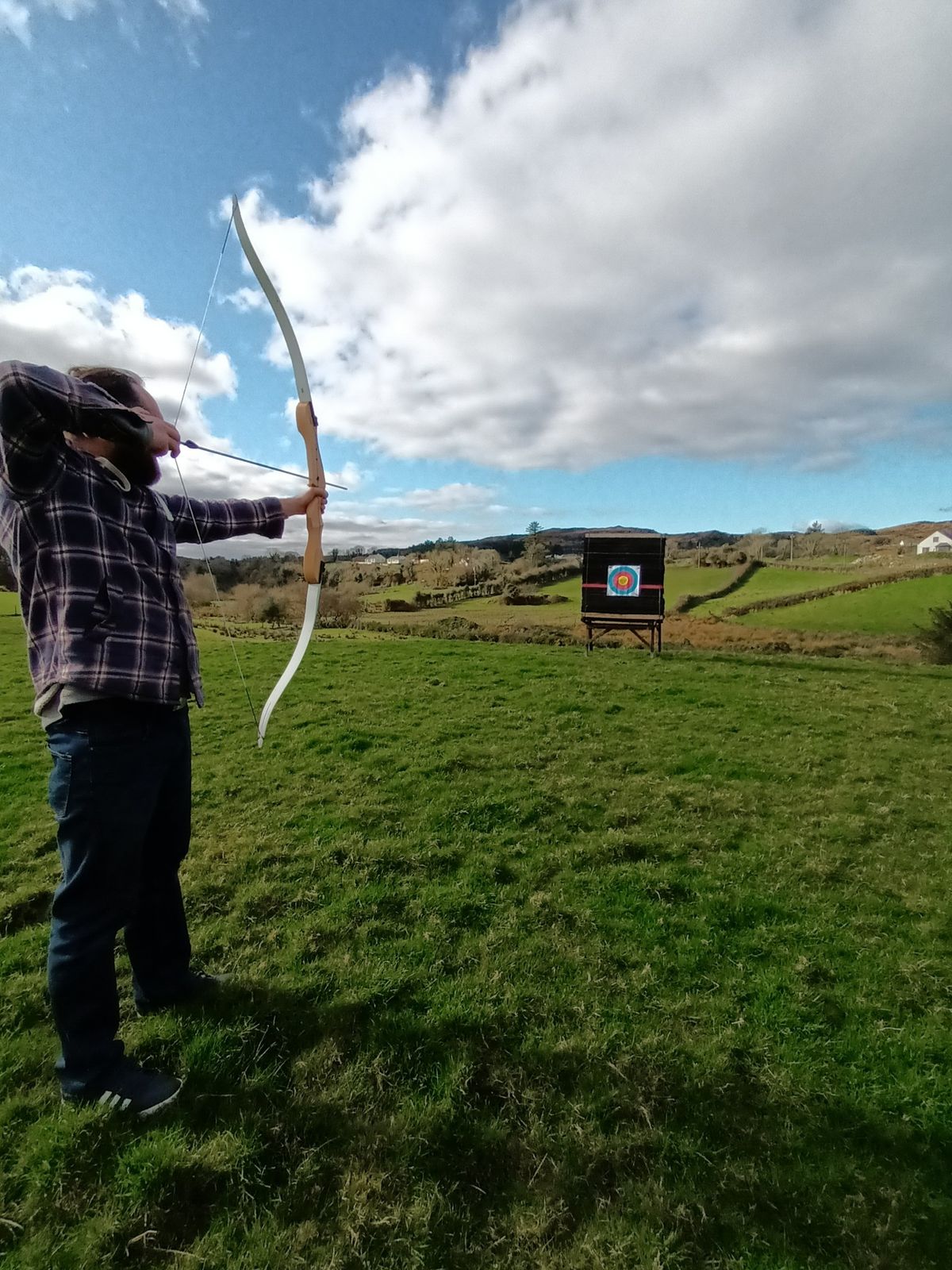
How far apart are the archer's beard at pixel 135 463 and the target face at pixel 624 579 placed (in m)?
12.3

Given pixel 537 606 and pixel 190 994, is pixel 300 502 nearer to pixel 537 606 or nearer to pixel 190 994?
pixel 190 994

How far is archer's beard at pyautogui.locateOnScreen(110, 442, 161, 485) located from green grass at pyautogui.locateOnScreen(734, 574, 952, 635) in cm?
2400

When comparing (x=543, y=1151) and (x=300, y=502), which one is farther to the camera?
(x=300, y=502)

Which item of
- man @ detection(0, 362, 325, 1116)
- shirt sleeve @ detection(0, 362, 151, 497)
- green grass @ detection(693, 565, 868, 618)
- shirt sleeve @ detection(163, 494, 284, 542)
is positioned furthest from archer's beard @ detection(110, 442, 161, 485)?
green grass @ detection(693, 565, 868, 618)

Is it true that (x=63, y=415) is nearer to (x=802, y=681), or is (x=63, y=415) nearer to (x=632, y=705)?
A: (x=632, y=705)

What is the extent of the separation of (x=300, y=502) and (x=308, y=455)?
300mm

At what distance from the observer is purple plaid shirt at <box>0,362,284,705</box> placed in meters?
1.60

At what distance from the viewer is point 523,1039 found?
2164mm

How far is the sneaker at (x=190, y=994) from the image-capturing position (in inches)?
87.9

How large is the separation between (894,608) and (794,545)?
28831mm

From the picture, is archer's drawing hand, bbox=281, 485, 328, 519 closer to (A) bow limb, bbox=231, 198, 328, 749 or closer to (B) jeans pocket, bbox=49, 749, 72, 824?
(A) bow limb, bbox=231, 198, 328, 749

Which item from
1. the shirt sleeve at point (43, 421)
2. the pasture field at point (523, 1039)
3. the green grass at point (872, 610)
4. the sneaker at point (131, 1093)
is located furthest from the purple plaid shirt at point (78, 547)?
the green grass at point (872, 610)

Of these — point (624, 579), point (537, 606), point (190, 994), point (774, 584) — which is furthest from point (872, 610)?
point (190, 994)

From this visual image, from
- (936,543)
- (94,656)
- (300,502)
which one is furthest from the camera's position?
(936,543)
